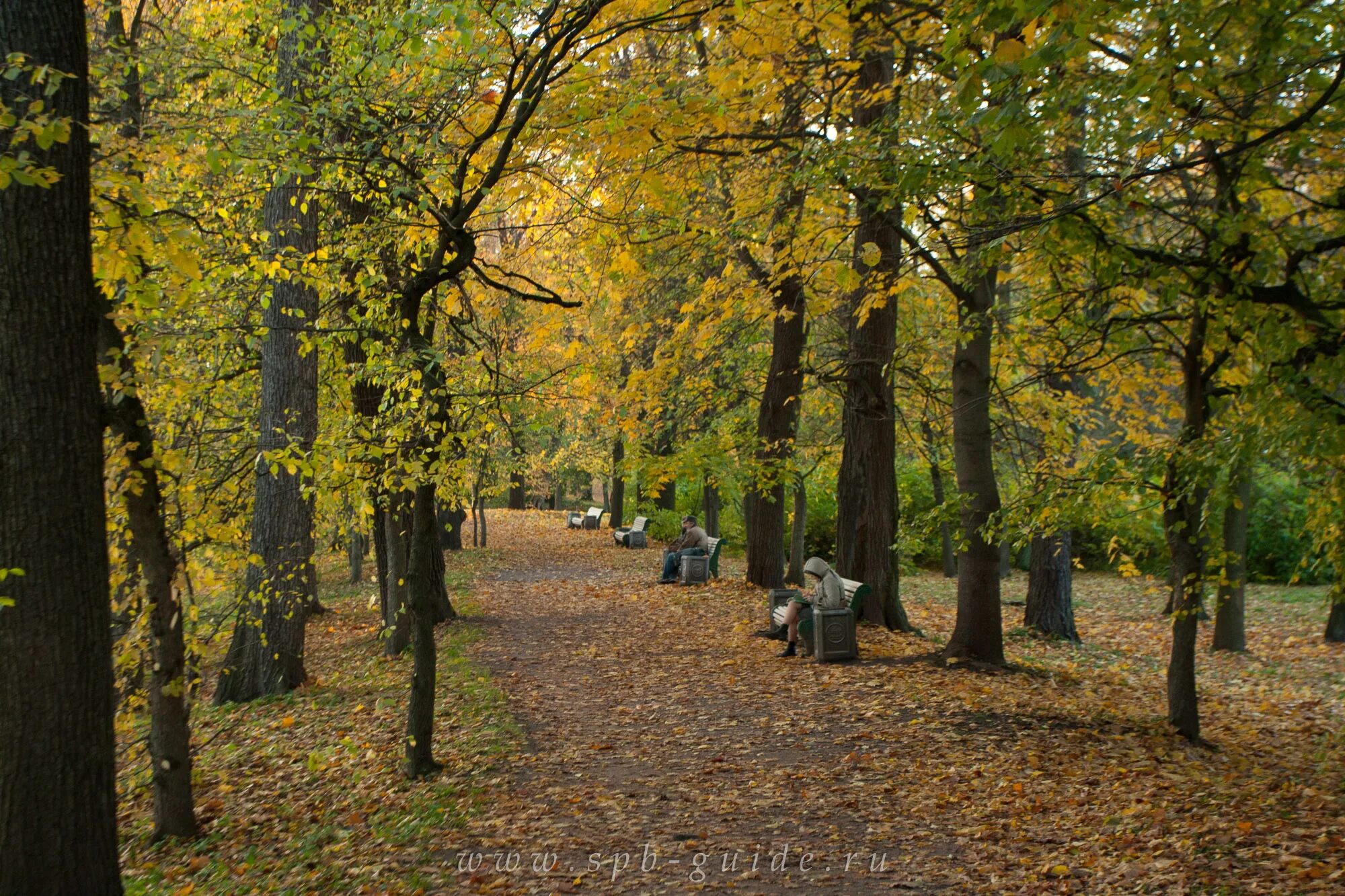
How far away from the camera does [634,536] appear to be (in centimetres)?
2603

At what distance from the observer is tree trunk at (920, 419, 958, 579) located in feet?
48.7

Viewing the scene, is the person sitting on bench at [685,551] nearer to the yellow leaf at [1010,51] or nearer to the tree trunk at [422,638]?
the tree trunk at [422,638]

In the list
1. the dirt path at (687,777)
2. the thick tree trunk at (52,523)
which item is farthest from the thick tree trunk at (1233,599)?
the thick tree trunk at (52,523)

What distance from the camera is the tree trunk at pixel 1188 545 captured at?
6.51 m

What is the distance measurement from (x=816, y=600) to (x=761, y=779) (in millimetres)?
4160

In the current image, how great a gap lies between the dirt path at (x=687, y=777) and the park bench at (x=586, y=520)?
19133 mm

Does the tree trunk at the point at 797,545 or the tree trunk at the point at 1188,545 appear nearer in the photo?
the tree trunk at the point at 1188,545

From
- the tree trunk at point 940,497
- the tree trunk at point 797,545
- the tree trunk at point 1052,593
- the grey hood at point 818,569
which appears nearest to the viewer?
the grey hood at point 818,569

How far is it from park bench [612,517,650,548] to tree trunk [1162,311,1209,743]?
19183mm

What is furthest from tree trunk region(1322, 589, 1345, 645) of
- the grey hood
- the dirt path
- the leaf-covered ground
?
the dirt path

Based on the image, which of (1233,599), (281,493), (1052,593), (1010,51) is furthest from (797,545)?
(1010,51)

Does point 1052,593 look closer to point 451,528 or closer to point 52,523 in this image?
point 52,523

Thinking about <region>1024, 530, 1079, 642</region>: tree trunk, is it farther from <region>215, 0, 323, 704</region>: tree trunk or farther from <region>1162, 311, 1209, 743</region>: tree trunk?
<region>215, 0, 323, 704</region>: tree trunk

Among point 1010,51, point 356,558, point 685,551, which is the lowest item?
point 356,558
